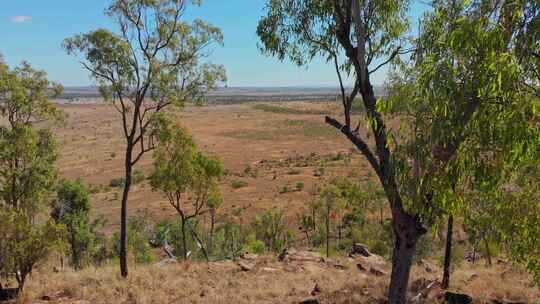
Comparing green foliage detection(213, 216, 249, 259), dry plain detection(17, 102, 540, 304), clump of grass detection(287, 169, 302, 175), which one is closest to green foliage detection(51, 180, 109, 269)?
dry plain detection(17, 102, 540, 304)

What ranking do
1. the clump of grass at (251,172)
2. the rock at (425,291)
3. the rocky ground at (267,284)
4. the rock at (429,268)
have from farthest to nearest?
the clump of grass at (251,172), the rock at (429,268), the rocky ground at (267,284), the rock at (425,291)

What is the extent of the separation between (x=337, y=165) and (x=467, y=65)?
62659 millimetres

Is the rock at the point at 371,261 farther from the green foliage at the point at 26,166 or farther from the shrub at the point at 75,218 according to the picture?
the shrub at the point at 75,218

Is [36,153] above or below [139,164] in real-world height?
above

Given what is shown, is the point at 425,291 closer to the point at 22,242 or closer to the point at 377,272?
the point at 377,272

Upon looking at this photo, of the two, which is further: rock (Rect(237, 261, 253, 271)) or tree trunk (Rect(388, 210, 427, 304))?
rock (Rect(237, 261, 253, 271))

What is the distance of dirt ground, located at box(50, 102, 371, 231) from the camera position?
159 ft

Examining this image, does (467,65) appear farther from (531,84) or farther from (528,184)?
(528,184)

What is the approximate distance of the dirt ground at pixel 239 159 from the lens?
4841 cm

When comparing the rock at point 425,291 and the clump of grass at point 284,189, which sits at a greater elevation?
the rock at point 425,291

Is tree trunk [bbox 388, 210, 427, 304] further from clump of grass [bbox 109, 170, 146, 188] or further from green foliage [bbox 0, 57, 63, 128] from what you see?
clump of grass [bbox 109, 170, 146, 188]

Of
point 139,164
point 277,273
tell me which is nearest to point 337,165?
point 139,164

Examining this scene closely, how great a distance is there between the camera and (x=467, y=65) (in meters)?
5.29

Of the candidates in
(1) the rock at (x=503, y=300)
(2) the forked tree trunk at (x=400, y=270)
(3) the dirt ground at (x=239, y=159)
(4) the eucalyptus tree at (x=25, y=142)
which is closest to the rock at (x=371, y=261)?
(1) the rock at (x=503, y=300)
